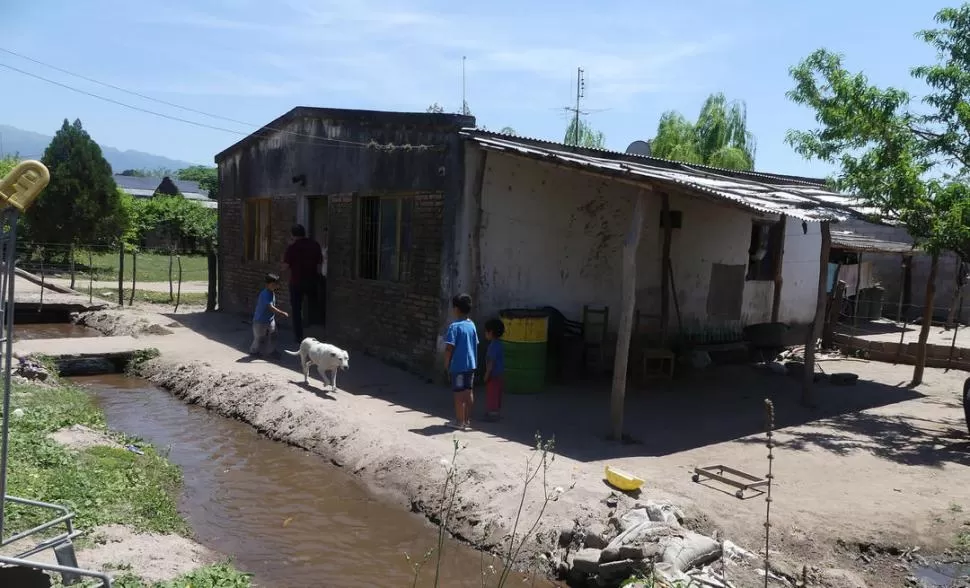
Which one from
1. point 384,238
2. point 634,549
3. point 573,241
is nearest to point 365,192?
point 384,238

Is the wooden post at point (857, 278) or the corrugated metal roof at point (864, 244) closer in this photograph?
the corrugated metal roof at point (864, 244)

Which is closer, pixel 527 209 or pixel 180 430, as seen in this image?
pixel 180 430

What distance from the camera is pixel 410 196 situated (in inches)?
431

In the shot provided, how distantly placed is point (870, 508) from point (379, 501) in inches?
168

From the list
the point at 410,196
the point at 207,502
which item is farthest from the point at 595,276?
the point at 207,502

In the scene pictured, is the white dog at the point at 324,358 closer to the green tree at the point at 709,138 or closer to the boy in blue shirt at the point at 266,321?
the boy in blue shirt at the point at 266,321

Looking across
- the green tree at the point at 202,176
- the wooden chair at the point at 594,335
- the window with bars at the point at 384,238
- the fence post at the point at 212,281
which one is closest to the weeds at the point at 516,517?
the wooden chair at the point at 594,335

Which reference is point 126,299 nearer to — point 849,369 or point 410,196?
point 410,196

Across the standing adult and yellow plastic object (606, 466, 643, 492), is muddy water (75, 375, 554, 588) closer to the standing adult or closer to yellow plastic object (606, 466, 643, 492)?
yellow plastic object (606, 466, 643, 492)

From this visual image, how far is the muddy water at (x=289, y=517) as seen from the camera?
554 cm

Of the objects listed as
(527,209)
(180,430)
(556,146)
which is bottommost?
(180,430)

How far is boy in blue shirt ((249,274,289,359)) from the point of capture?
444 inches

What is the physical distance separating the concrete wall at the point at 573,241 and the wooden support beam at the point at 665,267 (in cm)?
10

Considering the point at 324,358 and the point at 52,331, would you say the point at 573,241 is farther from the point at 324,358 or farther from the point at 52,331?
the point at 52,331
